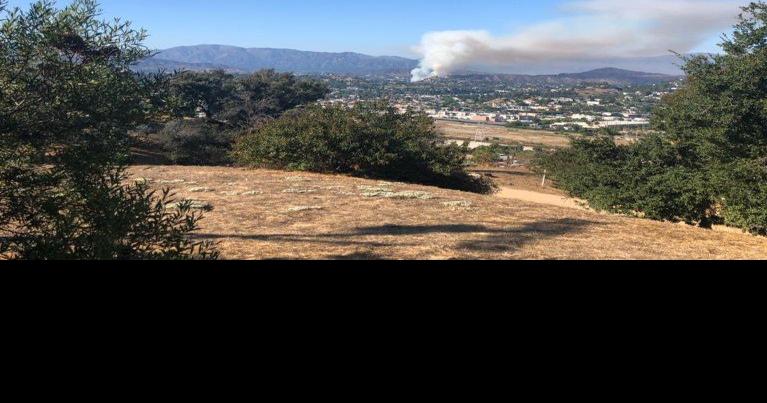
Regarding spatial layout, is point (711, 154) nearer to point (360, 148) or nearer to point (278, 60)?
point (360, 148)

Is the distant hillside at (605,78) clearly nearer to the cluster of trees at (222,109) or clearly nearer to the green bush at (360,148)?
the green bush at (360,148)

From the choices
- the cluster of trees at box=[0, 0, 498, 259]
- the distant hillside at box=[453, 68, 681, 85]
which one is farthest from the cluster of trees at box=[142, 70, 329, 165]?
the distant hillside at box=[453, 68, 681, 85]

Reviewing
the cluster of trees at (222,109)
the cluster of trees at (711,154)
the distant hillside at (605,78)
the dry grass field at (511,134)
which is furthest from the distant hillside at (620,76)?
the dry grass field at (511,134)

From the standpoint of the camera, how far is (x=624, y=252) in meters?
7.08

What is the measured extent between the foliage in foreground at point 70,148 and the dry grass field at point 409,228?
2.34m

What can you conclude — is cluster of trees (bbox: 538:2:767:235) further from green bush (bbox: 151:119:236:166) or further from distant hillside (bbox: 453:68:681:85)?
green bush (bbox: 151:119:236:166)

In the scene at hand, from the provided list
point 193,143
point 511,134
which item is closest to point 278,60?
point 193,143

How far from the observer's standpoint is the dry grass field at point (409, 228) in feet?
21.4

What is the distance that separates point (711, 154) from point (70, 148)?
44.3ft

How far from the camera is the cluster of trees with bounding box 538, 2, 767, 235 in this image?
36.0ft
